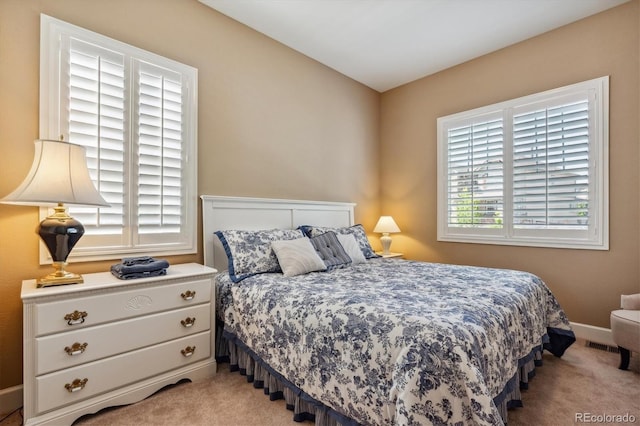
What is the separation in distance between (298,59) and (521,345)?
10.7 feet

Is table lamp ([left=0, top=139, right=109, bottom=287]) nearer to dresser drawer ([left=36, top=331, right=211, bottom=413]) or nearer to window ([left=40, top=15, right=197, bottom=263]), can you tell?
window ([left=40, top=15, right=197, bottom=263])

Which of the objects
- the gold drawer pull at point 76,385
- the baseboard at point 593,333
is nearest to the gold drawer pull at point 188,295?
the gold drawer pull at point 76,385

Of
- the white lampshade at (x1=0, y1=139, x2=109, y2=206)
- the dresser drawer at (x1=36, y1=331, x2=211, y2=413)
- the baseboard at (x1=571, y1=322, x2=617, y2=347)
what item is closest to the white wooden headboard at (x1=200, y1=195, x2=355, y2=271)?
the dresser drawer at (x1=36, y1=331, x2=211, y2=413)

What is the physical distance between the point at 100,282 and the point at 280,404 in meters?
1.27

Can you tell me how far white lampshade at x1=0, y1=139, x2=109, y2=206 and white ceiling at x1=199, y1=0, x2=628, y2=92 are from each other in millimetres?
1770

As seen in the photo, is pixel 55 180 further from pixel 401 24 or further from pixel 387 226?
pixel 387 226

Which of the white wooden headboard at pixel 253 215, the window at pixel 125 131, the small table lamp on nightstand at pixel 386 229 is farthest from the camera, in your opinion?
the small table lamp on nightstand at pixel 386 229

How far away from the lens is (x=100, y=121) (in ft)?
7.01

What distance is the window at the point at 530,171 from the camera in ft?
9.26

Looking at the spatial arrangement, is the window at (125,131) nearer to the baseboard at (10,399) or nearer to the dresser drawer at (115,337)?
the dresser drawer at (115,337)

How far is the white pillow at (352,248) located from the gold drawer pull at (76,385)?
2.04m

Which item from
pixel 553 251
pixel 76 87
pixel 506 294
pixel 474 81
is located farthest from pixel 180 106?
pixel 553 251

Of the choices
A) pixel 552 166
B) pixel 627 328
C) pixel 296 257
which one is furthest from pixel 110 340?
pixel 552 166

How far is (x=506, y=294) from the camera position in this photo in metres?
1.84
